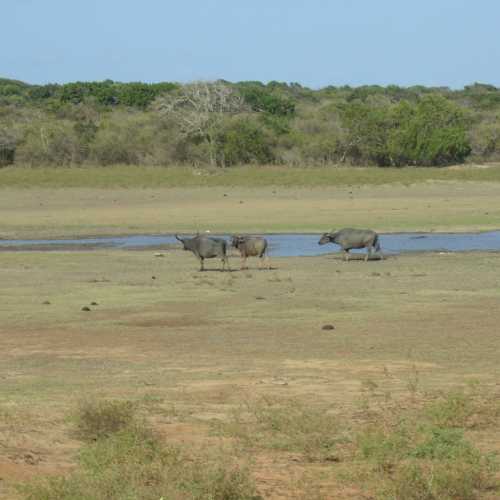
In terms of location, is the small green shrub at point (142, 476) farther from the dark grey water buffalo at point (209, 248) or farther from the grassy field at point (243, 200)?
the grassy field at point (243, 200)

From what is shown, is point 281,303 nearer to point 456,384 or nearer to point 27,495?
point 456,384

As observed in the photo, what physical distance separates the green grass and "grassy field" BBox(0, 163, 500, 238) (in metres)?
0.03

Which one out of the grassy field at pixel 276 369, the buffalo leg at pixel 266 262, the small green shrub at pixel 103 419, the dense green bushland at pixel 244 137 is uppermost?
the dense green bushland at pixel 244 137

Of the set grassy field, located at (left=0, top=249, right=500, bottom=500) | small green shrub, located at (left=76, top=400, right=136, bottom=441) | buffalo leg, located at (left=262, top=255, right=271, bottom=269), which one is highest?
small green shrub, located at (left=76, top=400, right=136, bottom=441)

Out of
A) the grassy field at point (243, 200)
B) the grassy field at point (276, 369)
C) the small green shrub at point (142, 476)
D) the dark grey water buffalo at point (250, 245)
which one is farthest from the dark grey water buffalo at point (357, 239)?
the small green shrub at point (142, 476)

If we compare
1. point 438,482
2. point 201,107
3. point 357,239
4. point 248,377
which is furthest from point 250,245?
point 201,107

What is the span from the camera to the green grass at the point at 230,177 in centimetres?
4238

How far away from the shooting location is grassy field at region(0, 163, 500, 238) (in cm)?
3203

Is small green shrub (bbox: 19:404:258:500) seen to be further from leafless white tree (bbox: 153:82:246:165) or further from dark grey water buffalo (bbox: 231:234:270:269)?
leafless white tree (bbox: 153:82:246:165)

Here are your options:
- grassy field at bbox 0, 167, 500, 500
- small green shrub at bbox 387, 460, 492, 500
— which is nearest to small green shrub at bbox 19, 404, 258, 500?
grassy field at bbox 0, 167, 500, 500

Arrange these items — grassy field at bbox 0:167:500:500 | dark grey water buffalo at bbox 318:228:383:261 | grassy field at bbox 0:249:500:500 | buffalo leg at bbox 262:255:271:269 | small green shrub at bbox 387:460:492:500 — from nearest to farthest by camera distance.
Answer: small green shrub at bbox 387:460:492:500 → grassy field at bbox 0:167:500:500 → grassy field at bbox 0:249:500:500 → buffalo leg at bbox 262:255:271:269 → dark grey water buffalo at bbox 318:228:383:261

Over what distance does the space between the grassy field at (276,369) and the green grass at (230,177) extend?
1875cm

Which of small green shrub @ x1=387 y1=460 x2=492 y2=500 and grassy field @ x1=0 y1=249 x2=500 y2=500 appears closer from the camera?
small green shrub @ x1=387 y1=460 x2=492 y2=500

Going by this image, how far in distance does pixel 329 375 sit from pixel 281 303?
6.12 m
